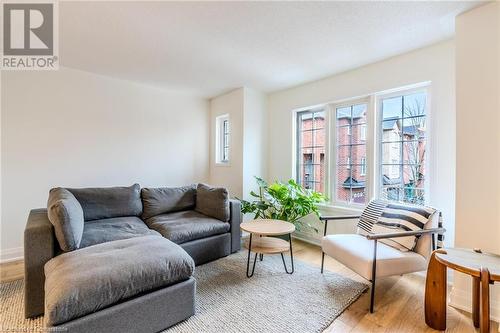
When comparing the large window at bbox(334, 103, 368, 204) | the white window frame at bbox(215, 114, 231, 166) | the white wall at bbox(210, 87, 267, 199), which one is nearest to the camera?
the large window at bbox(334, 103, 368, 204)

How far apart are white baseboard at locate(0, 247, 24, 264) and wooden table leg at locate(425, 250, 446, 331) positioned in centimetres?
424

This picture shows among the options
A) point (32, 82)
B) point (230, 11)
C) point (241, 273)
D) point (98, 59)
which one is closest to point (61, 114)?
point (32, 82)

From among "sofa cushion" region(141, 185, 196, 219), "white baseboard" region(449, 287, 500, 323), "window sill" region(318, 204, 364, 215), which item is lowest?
"white baseboard" region(449, 287, 500, 323)

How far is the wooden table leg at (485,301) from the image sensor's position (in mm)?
1348

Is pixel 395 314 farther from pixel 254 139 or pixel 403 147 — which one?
pixel 254 139

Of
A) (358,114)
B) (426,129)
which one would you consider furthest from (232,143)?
(426,129)

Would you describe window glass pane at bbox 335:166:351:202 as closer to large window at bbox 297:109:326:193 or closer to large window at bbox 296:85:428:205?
large window at bbox 296:85:428:205

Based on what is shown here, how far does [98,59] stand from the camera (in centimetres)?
282

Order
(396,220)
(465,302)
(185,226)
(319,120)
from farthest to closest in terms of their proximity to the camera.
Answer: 1. (319,120)
2. (185,226)
3. (396,220)
4. (465,302)

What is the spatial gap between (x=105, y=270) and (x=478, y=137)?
2.87 metres

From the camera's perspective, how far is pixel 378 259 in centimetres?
192

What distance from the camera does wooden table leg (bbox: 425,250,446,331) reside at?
5.43 feet

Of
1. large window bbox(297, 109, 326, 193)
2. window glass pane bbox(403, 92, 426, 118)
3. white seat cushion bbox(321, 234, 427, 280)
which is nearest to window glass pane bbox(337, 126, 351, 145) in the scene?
large window bbox(297, 109, 326, 193)

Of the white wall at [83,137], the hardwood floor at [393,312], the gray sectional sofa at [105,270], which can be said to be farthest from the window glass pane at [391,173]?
the white wall at [83,137]
